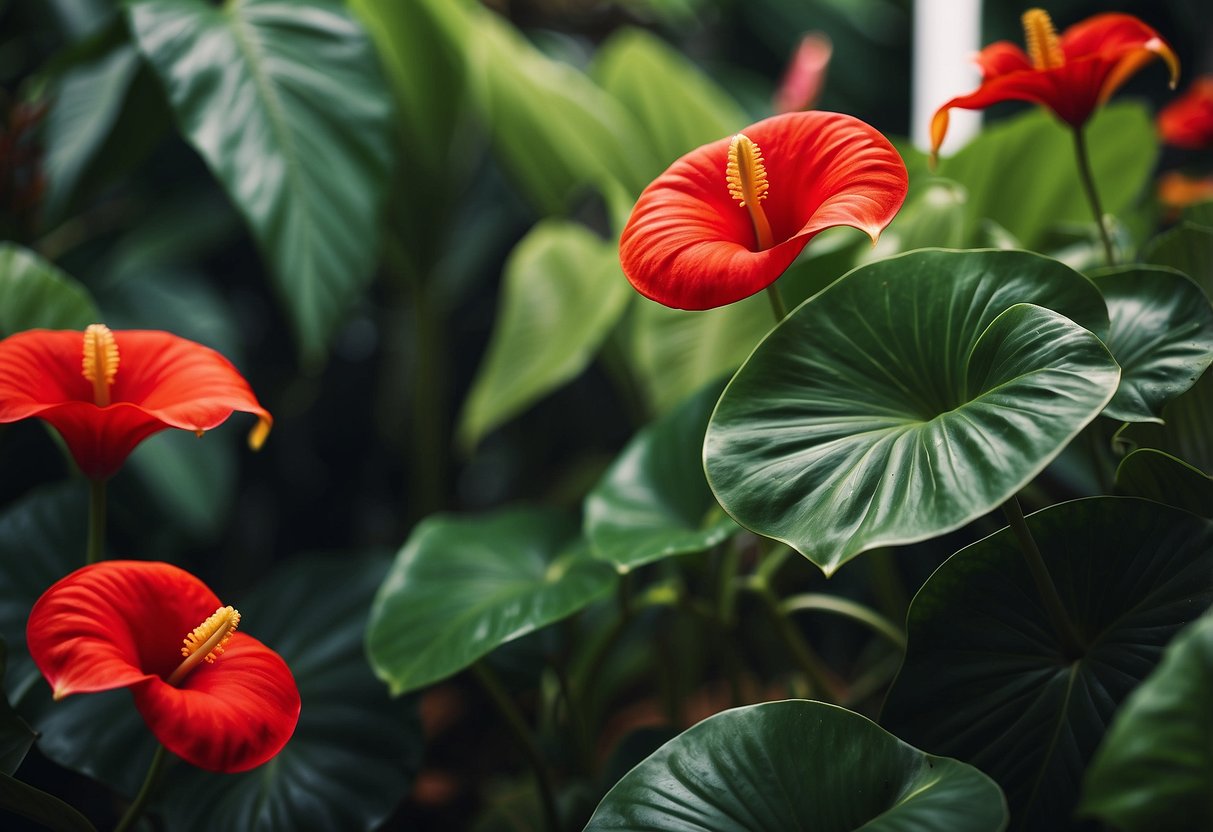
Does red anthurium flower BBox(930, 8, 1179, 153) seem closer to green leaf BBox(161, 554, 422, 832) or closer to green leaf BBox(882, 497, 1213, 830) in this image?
green leaf BBox(882, 497, 1213, 830)

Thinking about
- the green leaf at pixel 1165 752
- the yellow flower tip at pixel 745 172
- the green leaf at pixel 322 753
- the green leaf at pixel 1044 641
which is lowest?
the green leaf at pixel 322 753

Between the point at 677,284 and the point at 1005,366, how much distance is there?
0.54 feet

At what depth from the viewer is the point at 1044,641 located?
47 cm

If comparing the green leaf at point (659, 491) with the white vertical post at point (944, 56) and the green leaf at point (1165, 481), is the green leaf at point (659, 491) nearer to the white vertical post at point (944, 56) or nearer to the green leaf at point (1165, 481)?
the green leaf at point (1165, 481)

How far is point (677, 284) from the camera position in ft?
1.44

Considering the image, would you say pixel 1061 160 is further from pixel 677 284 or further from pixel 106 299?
pixel 106 299

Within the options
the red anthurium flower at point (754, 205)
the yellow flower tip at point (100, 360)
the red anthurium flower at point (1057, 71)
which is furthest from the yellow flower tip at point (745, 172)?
the yellow flower tip at point (100, 360)

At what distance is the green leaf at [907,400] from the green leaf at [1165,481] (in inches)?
3.2

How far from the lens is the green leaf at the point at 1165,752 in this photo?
317mm

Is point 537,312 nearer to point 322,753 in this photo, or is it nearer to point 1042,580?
point 322,753

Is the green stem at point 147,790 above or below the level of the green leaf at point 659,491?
below

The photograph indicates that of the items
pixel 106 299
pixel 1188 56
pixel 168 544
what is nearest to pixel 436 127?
pixel 106 299

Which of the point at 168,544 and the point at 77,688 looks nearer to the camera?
the point at 77,688

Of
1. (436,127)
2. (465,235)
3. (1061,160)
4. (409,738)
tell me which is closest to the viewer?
(409,738)
